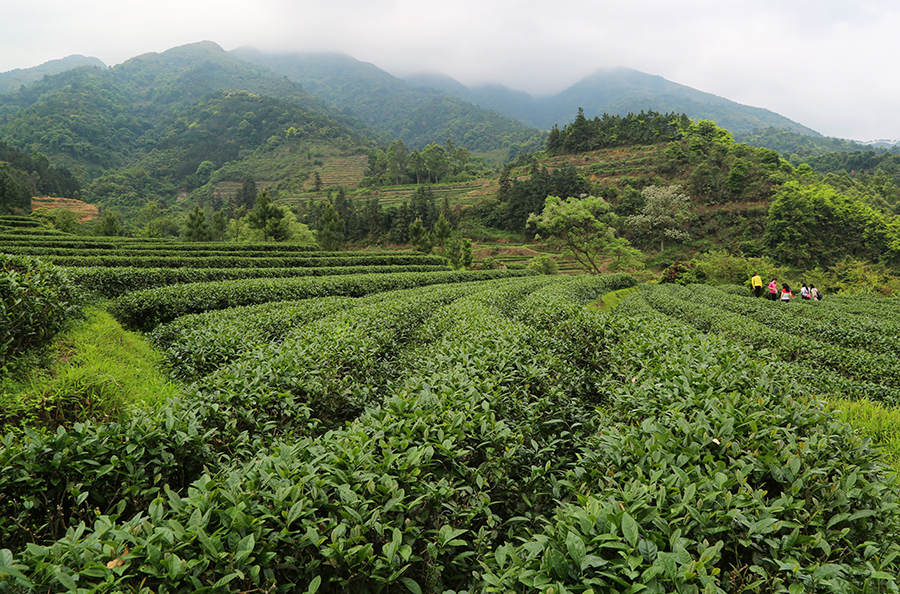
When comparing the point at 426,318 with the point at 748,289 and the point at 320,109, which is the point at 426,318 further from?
the point at 320,109

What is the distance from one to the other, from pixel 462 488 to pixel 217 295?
35.7ft

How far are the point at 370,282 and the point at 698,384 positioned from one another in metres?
14.1

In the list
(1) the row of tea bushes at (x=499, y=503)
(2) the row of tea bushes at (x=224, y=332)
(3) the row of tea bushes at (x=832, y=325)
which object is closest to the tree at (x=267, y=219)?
(2) the row of tea bushes at (x=224, y=332)

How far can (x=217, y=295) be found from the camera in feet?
35.6

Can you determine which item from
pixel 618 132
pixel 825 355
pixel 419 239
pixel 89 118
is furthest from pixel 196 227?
pixel 89 118

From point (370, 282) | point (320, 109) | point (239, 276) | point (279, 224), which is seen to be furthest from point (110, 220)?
point (320, 109)

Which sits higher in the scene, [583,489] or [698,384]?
[698,384]

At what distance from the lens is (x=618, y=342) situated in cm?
630

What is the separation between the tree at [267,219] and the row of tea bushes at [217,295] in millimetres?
27981

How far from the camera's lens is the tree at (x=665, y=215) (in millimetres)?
47438

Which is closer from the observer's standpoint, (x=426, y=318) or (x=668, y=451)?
(x=668, y=451)

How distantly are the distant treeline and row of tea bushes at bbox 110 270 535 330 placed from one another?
2867 inches

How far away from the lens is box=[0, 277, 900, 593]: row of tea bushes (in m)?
1.75

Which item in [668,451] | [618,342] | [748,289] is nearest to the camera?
[668,451]
